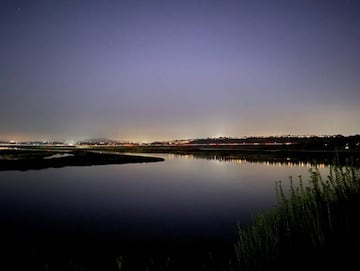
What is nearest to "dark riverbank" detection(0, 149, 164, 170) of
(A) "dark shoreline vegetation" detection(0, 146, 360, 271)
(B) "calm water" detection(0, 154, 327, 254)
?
(B) "calm water" detection(0, 154, 327, 254)

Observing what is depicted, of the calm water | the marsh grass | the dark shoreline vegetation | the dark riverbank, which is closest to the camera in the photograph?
the marsh grass

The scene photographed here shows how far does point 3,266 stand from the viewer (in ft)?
30.8

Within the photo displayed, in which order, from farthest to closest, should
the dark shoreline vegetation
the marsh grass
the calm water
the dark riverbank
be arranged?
the dark riverbank → the calm water → the dark shoreline vegetation → the marsh grass

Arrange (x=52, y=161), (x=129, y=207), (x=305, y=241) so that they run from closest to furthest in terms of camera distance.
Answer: (x=305, y=241)
(x=129, y=207)
(x=52, y=161)

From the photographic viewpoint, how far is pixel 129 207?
20.7 metres

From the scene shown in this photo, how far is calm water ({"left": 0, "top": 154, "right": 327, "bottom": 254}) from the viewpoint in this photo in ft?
46.6

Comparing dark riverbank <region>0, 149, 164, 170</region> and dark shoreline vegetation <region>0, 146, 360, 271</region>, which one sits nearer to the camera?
dark shoreline vegetation <region>0, 146, 360, 271</region>

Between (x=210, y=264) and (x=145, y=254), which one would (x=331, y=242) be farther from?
(x=145, y=254)

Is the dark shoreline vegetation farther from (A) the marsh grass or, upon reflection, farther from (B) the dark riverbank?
(B) the dark riverbank

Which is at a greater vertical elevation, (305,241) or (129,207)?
(305,241)

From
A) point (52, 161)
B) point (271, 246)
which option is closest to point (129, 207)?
point (271, 246)

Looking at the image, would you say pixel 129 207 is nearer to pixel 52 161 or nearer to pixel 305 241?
pixel 305 241

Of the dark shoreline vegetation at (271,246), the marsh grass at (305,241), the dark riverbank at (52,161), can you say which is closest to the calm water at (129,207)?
the dark shoreline vegetation at (271,246)

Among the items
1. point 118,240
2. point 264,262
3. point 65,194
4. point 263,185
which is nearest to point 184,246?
point 118,240
